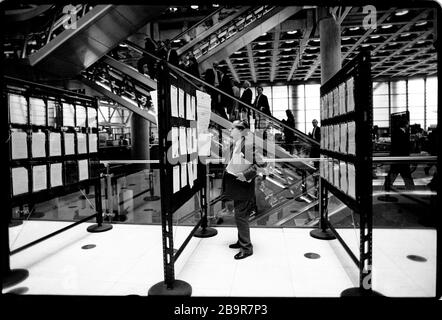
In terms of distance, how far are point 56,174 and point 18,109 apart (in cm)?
82

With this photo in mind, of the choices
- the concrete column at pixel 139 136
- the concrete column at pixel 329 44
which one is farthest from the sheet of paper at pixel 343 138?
the concrete column at pixel 139 136

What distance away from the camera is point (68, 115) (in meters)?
3.54

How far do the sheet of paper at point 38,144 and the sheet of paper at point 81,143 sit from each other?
62 cm

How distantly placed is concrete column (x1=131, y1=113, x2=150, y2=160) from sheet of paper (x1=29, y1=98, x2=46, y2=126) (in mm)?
9517

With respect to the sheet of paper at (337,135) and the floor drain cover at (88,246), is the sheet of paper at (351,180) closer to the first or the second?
the sheet of paper at (337,135)

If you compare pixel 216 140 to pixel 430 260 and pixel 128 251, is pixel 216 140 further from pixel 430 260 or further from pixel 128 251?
pixel 430 260

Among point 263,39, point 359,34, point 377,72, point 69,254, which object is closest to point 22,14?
point 69,254

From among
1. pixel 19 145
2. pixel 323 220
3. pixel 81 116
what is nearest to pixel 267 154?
A: pixel 323 220

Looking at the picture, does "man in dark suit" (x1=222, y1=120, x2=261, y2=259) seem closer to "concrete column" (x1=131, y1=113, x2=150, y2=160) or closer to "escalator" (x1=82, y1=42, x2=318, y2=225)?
"escalator" (x1=82, y1=42, x2=318, y2=225)

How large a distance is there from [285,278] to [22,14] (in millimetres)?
7712

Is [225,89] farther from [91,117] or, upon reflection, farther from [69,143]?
[69,143]

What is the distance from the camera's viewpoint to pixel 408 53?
18266mm

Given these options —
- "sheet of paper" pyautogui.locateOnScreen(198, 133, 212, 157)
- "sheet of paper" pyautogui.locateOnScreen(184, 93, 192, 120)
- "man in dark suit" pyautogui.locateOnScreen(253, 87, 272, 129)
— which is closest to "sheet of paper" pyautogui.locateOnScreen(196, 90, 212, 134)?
"sheet of paper" pyautogui.locateOnScreen(198, 133, 212, 157)

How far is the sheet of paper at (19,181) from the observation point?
276 centimetres
